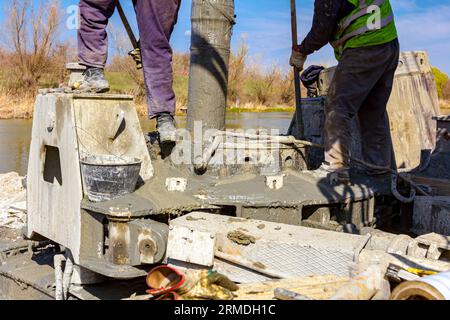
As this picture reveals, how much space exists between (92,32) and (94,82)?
0.41 metres

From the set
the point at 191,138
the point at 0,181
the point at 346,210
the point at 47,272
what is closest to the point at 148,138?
the point at 191,138

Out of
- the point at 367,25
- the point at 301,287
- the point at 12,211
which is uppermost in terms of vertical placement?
the point at 367,25

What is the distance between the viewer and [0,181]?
27.0 feet

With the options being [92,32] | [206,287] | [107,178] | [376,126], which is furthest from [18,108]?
[206,287]

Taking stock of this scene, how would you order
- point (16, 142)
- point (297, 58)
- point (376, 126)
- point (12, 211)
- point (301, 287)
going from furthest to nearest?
point (16, 142) < point (12, 211) < point (297, 58) < point (376, 126) < point (301, 287)

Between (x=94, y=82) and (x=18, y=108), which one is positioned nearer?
(x=94, y=82)

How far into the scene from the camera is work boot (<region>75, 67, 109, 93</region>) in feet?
14.7

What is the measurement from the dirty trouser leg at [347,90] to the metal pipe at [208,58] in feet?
3.54

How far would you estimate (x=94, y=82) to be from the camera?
4547mm

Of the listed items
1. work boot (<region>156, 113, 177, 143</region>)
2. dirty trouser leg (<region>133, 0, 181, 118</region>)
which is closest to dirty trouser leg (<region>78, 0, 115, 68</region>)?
dirty trouser leg (<region>133, 0, 181, 118</region>)

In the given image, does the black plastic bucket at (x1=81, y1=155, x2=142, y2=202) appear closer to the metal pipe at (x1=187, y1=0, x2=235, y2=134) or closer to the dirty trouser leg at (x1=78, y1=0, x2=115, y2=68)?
the dirty trouser leg at (x1=78, y1=0, x2=115, y2=68)

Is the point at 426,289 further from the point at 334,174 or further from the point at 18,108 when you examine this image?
the point at 18,108
